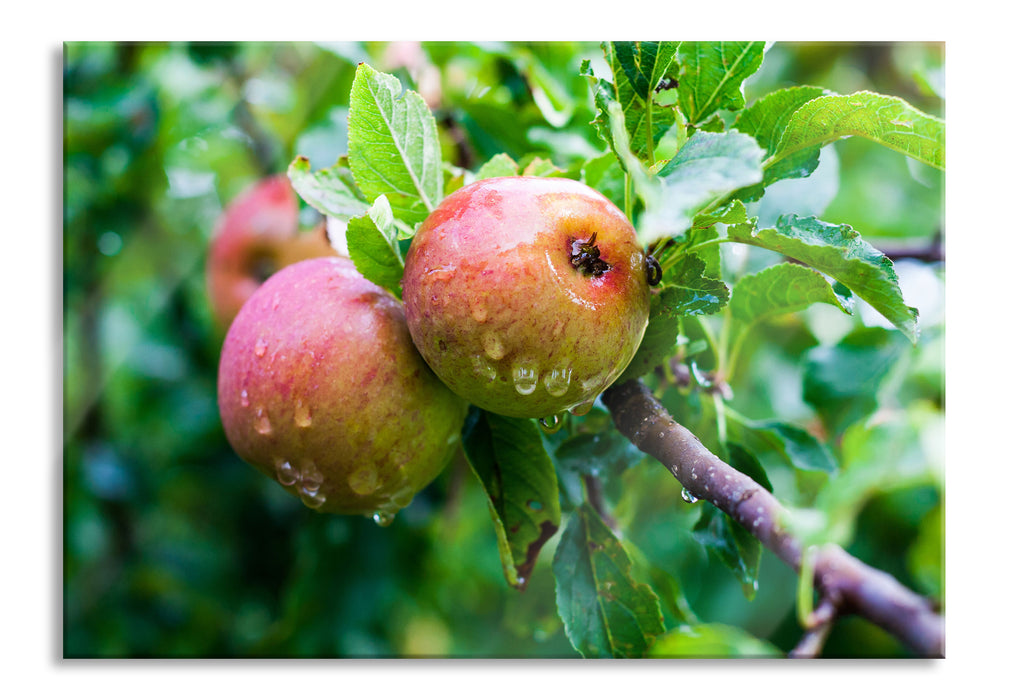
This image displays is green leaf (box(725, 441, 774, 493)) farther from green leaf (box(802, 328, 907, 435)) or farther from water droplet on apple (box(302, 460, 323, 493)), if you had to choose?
water droplet on apple (box(302, 460, 323, 493))

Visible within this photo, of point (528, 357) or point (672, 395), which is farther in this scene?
point (672, 395)

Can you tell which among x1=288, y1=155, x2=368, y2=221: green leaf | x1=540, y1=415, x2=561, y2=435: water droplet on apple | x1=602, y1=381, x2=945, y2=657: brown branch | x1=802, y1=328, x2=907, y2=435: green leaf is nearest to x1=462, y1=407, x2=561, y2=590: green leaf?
x1=540, y1=415, x2=561, y2=435: water droplet on apple

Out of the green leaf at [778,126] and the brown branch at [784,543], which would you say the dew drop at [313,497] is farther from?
the green leaf at [778,126]

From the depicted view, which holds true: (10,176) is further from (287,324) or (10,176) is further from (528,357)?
(528,357)
